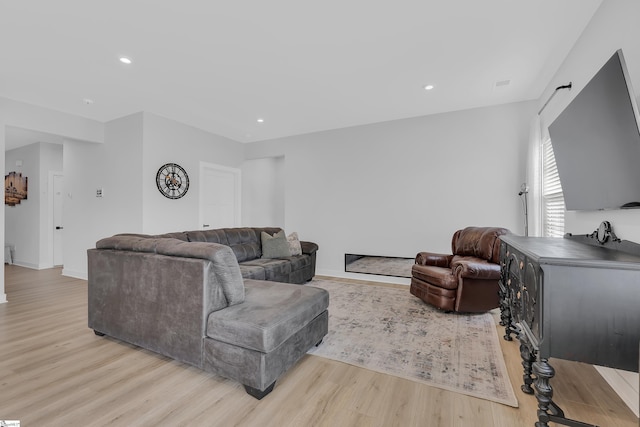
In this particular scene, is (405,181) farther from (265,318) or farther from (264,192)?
(265,318)

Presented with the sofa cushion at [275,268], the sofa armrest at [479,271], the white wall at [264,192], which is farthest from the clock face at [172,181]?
the sofa armrest at [479,271]

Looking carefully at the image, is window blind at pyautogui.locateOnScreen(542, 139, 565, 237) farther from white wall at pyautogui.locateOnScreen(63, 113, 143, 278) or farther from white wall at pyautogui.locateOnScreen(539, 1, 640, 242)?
white wall at pyautogui.locateOnScreen(63, 113, 143, 278)

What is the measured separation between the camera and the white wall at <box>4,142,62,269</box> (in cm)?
559

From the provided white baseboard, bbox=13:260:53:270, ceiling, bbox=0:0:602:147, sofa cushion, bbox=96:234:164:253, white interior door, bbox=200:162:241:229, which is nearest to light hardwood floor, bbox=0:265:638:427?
sofa cushion, bbox=96:234:164:253

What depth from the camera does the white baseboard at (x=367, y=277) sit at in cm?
432

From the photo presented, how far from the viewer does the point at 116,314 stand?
2.30 meters

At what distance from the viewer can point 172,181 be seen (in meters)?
4.45

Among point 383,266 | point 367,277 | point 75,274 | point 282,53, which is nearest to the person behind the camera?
point 282,53

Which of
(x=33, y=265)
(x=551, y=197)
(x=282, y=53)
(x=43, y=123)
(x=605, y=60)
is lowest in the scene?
(x=33, y=265)

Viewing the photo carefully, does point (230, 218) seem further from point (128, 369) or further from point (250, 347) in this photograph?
point (250, 347)

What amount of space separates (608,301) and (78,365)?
124 inches

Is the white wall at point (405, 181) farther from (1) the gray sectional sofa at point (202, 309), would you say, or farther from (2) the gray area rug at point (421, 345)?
(1) the gray sectional sofa at point (202, 309)

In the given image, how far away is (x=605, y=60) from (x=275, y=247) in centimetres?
385

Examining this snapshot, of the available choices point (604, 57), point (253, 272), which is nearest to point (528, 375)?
point (604, 57)
